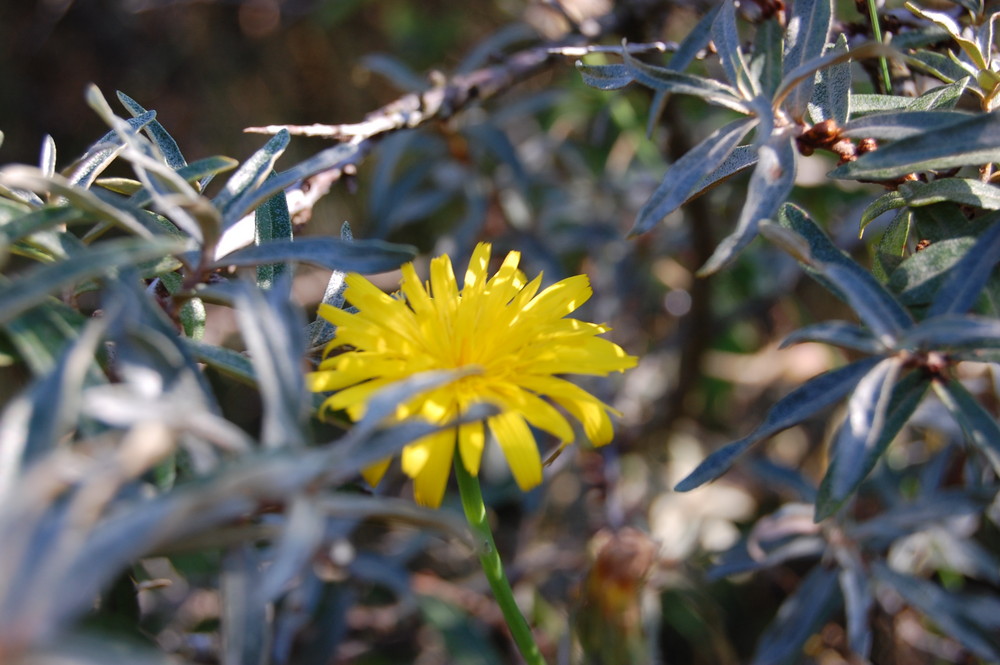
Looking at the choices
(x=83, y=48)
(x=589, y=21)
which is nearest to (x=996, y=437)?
(x=589, y=21)

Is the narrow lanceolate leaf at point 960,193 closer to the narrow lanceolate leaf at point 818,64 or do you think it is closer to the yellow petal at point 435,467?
the narrow lanceolate leaf at point 818,64

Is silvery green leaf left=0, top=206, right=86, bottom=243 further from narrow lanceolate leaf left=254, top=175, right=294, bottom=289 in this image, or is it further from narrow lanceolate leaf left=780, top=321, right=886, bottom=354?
narrow lanceolate leaf left=780, top=321, right=886, bottom=354

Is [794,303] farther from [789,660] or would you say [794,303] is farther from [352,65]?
[352,65]

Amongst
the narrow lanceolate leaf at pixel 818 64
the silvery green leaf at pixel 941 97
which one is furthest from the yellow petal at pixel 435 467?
the silvery green leaf at pixel 941 97

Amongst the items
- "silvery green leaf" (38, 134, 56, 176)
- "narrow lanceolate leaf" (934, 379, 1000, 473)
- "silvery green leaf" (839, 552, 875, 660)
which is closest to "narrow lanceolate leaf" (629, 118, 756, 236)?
"narrow lanceolate leaf" (934, 379, 1000, 473)

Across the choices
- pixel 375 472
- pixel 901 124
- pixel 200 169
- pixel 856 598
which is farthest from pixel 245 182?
pixel 856 598

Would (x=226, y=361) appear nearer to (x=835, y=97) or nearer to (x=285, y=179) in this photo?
(x=285, y=179)
